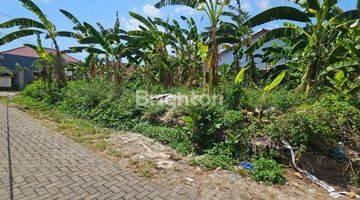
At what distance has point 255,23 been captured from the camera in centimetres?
848

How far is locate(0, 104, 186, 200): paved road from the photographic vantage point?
4.41 meters

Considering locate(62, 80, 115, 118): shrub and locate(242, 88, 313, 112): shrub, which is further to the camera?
locate(62, 80, 115, 118): shrub

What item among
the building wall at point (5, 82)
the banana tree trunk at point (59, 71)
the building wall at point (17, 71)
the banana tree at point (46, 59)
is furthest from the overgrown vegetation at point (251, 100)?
the building wall at point (17, 71)

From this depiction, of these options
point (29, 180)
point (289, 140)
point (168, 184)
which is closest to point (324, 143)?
point (289, 140)

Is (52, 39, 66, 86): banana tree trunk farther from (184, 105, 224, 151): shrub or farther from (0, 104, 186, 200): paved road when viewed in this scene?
(184, 105, 224, 151): shrub

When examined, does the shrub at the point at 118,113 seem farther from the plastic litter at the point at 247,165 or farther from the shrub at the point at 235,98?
the plastic litter at the point at 247,165

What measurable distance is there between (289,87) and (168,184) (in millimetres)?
6932

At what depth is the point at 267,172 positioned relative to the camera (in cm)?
523

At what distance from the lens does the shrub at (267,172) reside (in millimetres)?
5108

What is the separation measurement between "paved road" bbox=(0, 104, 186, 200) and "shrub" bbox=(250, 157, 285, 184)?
157 cm

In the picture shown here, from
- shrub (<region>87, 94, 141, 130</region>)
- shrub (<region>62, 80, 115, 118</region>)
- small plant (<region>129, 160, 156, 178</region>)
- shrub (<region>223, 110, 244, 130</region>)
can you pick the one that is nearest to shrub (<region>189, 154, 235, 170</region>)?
small plant (<region>129, 160, 156, 178</region>)

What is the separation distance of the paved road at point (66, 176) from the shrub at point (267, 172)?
1567 mm

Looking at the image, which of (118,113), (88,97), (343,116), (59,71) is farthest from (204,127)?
(59,71)

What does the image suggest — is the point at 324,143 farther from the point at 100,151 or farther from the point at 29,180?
the point at 29,180
